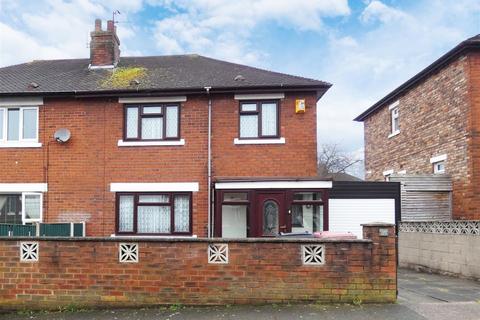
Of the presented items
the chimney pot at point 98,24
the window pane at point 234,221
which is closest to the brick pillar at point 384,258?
the window pane at point 234,221

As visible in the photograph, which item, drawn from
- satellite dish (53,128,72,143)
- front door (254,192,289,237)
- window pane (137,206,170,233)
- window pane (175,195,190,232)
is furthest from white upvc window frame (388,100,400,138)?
satellite dish (53,128,72,143)

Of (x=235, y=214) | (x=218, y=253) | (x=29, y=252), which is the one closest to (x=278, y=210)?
(x=235, y=214)

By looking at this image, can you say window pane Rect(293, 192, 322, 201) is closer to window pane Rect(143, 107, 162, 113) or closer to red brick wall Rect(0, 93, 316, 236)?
red brick wall Rect(0, 93, 316, 236)

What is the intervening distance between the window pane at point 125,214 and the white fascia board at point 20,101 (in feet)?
12.6

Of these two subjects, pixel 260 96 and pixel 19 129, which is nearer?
pixel 260 96

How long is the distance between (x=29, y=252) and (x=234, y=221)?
6.67m

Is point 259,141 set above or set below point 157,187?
above

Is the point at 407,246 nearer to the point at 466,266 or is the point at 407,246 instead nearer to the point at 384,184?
the point at 384,184

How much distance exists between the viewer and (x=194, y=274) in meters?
7.49

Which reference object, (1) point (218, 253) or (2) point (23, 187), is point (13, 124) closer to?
(2) point (23, 187)

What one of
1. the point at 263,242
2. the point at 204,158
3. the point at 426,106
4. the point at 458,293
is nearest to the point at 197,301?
the point at 263,242

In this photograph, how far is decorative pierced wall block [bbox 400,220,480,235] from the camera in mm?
10984

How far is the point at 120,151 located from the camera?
14.1 m

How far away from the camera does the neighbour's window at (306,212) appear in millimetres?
13031
